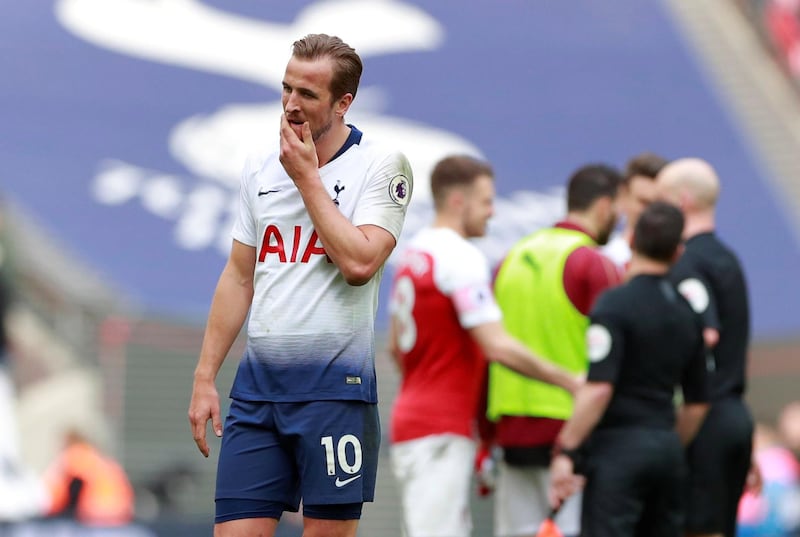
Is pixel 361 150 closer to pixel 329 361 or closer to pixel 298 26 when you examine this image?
pixel 329 361

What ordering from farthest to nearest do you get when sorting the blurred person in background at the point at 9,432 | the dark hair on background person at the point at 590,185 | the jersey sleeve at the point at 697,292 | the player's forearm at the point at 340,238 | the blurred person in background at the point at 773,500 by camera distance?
the blurred person in background at the point at 9,432 < the blurred person in background at the point at 773,500 < the dark hair on background person at the point at 590,185 < the jersey sleeve at the point at 697,292 < the player's forearm at the point at 340,238

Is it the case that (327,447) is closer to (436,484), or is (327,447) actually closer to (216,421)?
(216,421)

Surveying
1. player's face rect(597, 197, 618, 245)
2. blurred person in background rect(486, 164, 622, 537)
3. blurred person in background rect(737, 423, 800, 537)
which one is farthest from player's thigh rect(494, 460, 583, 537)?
blurred person in background rect(737, 423, 800, 537)

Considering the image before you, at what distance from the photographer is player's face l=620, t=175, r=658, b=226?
23.9ft

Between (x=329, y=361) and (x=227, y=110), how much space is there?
15.0 m

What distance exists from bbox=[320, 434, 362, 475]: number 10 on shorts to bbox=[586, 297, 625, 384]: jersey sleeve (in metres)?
1.97

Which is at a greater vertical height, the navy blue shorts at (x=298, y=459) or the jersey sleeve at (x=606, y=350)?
the jersey sleeve at (x=606, y=350)

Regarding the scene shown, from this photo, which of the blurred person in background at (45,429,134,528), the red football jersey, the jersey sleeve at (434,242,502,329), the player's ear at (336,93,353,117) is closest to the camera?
the player's ear at (336,93,353,117)

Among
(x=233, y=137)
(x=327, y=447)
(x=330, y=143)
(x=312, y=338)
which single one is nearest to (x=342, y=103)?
(x=330, y=143)

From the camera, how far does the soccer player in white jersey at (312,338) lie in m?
3.85

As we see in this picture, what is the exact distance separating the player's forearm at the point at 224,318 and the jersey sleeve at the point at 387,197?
1.59 feet

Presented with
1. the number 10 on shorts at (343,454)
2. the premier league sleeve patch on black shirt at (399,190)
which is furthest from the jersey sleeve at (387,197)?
the number 10 on shorts at (343,454)

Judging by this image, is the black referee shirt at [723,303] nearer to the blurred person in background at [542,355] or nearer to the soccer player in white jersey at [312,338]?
the blurred person in background at [542,355]

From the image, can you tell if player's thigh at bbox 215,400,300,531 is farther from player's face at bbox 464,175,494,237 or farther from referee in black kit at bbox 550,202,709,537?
player's face at bbox 464,175,494,237
